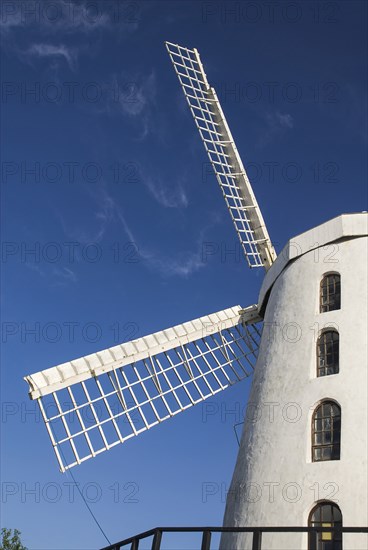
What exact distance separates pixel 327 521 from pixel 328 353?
140 inches

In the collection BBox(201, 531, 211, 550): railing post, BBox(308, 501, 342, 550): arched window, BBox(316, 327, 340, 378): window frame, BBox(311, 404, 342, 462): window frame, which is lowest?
BBox(201, 531, 211, 550): railing post

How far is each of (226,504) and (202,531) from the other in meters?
5.43

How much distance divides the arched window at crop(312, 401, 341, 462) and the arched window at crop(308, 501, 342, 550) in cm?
92

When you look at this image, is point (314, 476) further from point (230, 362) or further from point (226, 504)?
point (230, 362)

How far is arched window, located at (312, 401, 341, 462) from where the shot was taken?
11.9 m

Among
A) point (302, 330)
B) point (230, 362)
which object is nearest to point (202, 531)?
point (302, 330)

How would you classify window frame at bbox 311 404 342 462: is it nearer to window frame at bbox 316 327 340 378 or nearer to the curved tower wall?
the curved tower wall

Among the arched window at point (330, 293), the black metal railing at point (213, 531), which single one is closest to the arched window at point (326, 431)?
the arched window at point (330, 293)

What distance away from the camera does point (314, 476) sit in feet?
38.3

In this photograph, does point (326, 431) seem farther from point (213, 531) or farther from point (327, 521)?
point (213, 531)

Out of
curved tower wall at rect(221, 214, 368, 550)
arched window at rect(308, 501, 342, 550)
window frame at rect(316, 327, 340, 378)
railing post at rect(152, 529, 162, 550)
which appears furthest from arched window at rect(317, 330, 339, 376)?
railing post at rect(152, 529, 162, 550)

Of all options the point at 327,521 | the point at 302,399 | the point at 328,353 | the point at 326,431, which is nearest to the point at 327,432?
the point at 326,431

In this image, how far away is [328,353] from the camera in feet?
43.7

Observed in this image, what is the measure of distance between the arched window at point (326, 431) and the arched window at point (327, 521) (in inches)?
36.4
